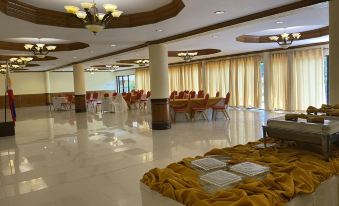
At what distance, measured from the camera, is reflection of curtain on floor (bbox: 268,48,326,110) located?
10602mm

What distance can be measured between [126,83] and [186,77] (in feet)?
28.0

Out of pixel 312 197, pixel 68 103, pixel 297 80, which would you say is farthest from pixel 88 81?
pixel 312 197

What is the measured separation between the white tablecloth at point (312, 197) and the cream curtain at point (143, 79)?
18382mm

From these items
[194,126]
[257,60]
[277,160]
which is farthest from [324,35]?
[277,160]

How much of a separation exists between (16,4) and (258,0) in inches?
162

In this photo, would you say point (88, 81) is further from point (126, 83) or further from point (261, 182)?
point (261, 182)

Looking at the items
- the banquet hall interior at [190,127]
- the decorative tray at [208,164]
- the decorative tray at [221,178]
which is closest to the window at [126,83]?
the banquet hall interior at [190,127]

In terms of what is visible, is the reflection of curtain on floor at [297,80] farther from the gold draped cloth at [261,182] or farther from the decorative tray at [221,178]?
the decorative tray at [221,178]

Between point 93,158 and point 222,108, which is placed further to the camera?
point 222,108

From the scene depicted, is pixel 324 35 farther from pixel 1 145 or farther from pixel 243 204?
pixel 1 145

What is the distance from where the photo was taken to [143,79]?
2106 centimetres

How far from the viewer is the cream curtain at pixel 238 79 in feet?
41.6

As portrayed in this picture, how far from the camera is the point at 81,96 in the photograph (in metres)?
14.5

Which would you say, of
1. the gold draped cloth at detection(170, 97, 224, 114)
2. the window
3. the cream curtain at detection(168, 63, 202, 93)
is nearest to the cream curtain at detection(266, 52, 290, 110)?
the gold draped cloth at detection(170, 97, 224, 114)
